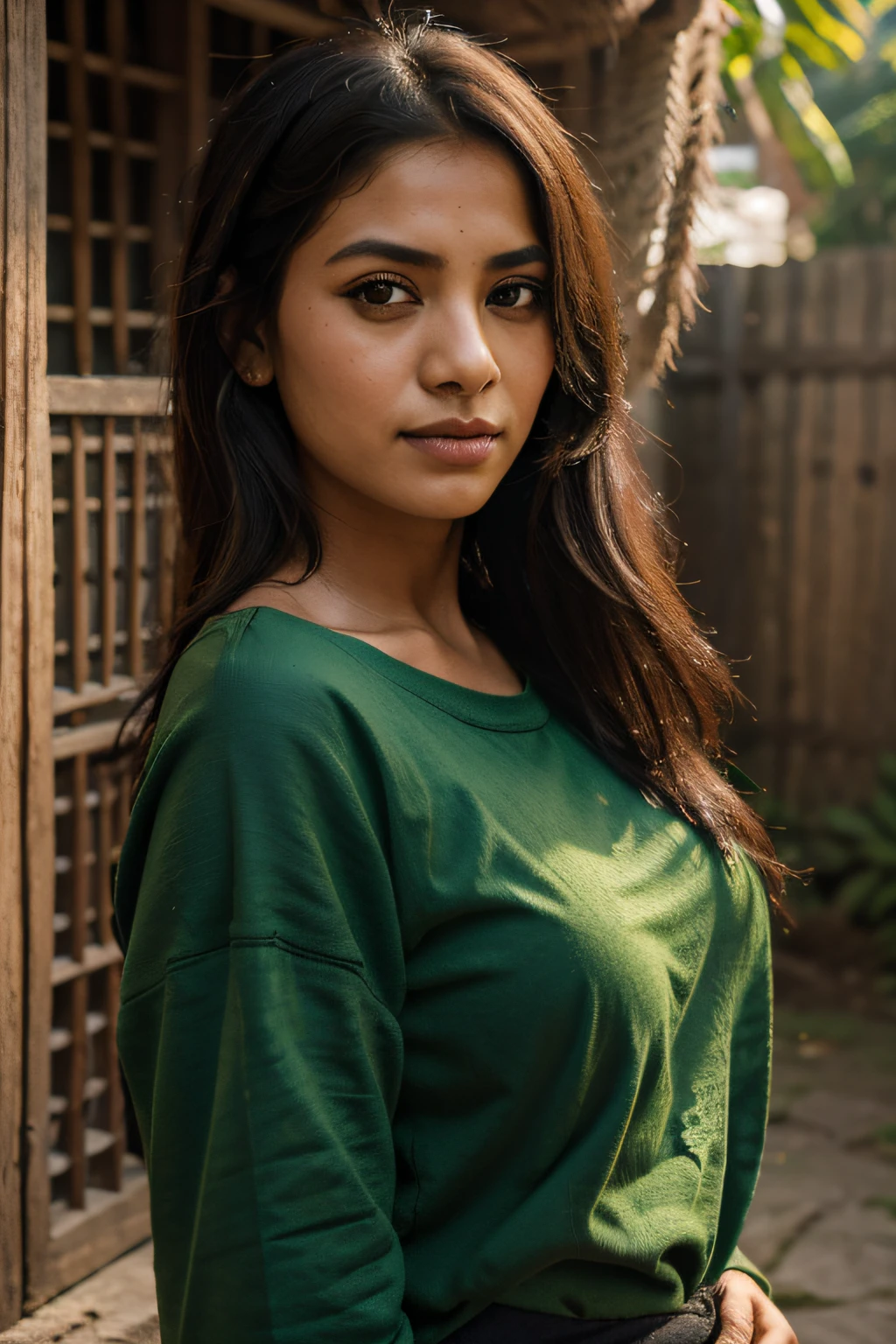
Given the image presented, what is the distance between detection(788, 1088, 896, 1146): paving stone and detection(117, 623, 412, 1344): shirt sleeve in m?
3.20

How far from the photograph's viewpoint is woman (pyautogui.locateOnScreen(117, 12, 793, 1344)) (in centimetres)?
107

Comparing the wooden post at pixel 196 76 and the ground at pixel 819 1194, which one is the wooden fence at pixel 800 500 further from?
the wooden post at pixel 196 76

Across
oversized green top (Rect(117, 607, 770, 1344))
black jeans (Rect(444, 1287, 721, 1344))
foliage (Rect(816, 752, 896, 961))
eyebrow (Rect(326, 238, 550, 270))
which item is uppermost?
eyebrow (Rect(326, 238, 550, 270))

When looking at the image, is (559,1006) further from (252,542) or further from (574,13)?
(574,13)

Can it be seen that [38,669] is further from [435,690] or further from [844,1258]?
[844,1258]

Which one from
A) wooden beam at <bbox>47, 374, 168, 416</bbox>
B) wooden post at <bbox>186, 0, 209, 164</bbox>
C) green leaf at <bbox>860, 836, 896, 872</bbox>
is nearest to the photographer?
wooden beam at <bbox>47, 374, 168, 416</bbox>

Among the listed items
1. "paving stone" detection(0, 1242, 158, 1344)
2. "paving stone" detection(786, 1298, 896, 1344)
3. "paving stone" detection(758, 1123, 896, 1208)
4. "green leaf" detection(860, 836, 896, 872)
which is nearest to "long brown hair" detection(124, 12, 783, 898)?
"paving stone" detection(0, 1242, 158, 1344)

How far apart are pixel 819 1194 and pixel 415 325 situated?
3097 millimetres

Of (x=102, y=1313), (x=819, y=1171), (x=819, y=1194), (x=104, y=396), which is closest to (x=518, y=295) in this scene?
(x=104, y=396)

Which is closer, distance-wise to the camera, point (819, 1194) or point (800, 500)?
point (819, 1194)

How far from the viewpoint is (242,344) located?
135 cm

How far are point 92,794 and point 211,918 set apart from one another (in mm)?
1655

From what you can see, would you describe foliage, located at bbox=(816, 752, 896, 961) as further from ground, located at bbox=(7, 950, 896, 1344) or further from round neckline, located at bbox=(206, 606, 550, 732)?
round neckline, located at bbox=(206, 606, 550, 732)

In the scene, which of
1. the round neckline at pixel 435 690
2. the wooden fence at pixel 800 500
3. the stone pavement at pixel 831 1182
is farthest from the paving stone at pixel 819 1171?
the round neckline at pixel 435 690
